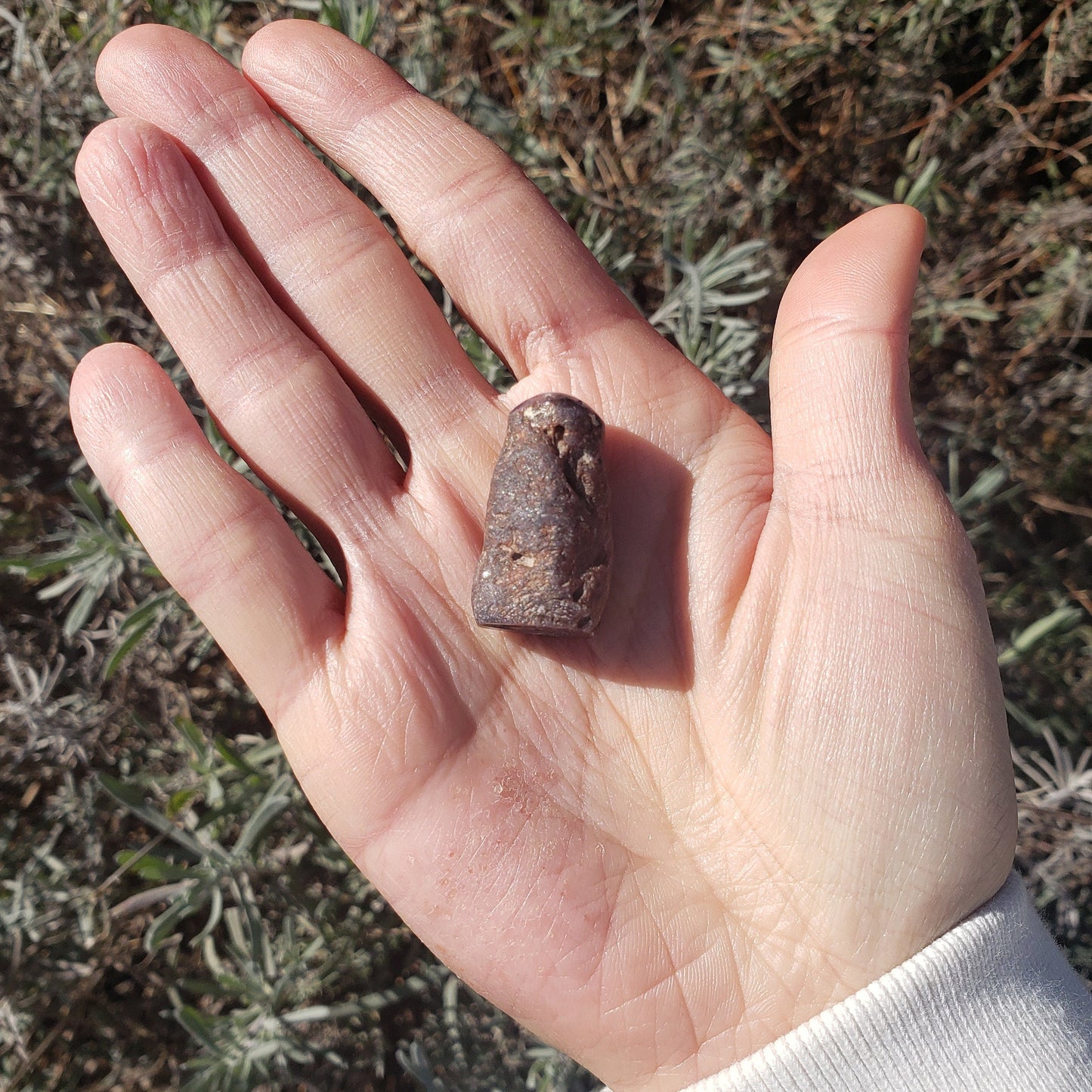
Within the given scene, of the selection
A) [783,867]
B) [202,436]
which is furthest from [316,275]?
[783,867]

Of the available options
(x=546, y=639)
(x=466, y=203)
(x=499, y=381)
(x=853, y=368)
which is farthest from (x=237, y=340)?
(x=853, y=368)

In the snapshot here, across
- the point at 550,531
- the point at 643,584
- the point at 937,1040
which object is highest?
the point at 550,531

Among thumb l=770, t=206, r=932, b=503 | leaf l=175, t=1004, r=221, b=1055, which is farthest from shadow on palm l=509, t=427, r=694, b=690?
leaf l=175, t=1004, r=221, b=1055

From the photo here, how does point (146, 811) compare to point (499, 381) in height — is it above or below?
below

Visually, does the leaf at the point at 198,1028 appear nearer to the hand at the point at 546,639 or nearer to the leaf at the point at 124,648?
the hand at the point at 546,639

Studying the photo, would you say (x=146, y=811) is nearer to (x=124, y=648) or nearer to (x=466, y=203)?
(x=124, y=648)

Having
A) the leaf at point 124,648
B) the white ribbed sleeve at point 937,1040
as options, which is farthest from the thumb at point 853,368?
the leaf at point 124,648
